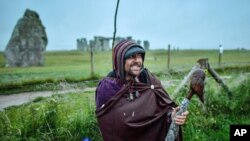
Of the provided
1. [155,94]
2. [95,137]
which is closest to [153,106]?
[155,94]

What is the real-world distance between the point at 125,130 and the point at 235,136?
209 cm

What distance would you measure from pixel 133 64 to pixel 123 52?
159mm

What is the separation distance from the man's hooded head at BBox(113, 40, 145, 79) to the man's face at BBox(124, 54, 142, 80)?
43mm

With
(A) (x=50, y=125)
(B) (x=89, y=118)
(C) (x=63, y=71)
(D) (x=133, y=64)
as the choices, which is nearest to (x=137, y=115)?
(D) (x=133, y=64)

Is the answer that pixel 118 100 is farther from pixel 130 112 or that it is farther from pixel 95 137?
pixel 95 137

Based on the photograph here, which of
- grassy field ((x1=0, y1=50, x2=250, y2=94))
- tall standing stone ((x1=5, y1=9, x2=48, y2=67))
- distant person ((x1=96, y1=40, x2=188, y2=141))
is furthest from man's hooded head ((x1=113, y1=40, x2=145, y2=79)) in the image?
tall standing stone ((x1=5, y1=9, x2=48, y2=67))

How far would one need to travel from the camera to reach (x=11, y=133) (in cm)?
450

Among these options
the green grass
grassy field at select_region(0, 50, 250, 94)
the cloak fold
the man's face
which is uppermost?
the man's face

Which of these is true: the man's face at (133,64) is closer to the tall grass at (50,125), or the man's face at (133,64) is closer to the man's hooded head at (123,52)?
the man's hooded head at (123,52)

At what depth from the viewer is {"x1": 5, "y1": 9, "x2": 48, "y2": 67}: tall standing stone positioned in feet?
74.7

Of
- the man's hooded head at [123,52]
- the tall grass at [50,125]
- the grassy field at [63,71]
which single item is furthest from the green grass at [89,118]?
the grassy field at [63,71]

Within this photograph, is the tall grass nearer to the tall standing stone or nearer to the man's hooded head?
the man's hooded head

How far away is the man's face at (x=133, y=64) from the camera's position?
3.27 m

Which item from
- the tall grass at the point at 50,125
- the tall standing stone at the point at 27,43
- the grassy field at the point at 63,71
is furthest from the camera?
the tall standing stone at the point at 27,43
